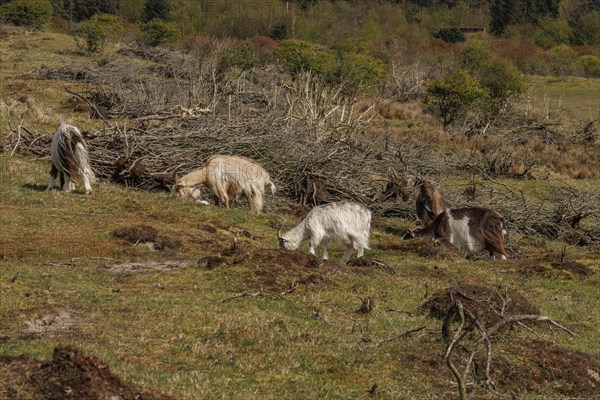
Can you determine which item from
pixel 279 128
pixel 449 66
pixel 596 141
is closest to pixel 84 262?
pixel 279 128

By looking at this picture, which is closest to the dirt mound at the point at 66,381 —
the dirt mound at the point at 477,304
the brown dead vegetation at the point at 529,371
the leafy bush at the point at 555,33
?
the brown dead vegetation at the point at 529,371

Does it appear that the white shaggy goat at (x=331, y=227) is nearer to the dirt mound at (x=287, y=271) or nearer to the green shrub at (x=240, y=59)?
the dirt mound at (x=287, y=271)

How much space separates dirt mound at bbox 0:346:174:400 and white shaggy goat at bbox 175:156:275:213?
1379cm

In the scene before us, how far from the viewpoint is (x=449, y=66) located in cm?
6500

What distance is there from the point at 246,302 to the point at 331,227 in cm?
442

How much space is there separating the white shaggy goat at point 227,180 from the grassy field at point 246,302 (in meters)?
0.46

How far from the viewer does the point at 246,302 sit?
12484 mm

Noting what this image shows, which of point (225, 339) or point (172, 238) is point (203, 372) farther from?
point (172, 238)

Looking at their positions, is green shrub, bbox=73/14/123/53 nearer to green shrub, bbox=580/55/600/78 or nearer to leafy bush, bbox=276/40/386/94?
leafy bush, bbox=276/40/386/94

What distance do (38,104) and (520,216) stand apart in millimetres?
17306

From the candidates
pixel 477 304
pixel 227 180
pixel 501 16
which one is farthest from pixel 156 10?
pixel 477 304

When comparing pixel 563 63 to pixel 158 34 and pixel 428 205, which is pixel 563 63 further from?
pixel 428 205

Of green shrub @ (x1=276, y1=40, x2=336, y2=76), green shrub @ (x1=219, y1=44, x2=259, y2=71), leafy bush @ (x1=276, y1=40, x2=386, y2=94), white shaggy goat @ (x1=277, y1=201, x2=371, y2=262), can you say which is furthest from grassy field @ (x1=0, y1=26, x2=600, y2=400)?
green shrub @ (x1=276, y1=40, x2=336, y2=76)

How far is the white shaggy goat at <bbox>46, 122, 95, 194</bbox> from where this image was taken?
1919 centimetres
